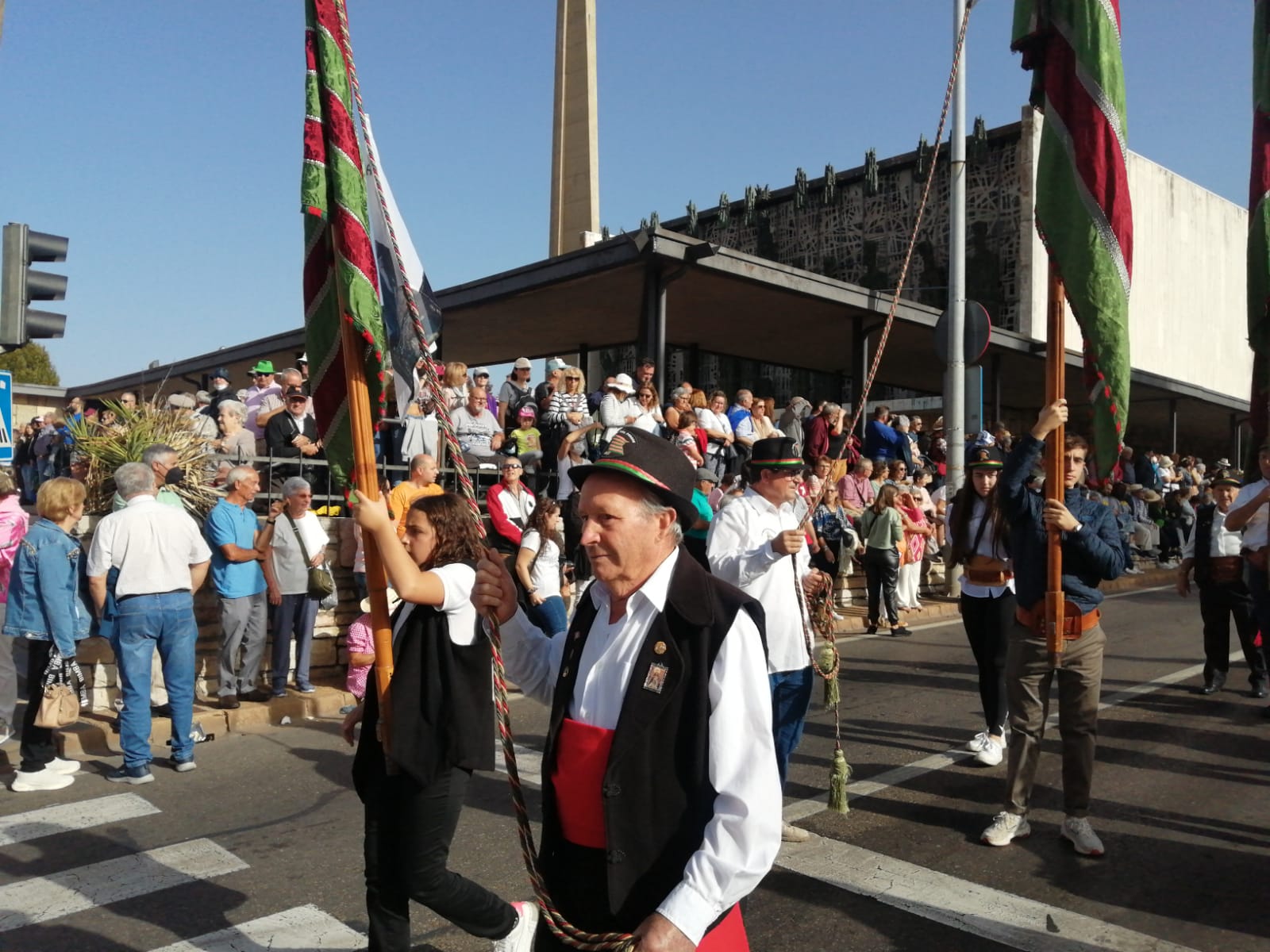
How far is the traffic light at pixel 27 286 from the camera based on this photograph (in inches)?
320

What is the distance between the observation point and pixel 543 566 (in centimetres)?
877

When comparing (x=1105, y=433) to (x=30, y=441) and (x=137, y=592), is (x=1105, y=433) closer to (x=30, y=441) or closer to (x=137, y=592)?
(x=137, y=592)

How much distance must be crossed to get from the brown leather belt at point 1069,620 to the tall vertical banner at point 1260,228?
A: 2.70 metres

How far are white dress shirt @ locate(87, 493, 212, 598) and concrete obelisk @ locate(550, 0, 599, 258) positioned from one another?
17794 millimetres

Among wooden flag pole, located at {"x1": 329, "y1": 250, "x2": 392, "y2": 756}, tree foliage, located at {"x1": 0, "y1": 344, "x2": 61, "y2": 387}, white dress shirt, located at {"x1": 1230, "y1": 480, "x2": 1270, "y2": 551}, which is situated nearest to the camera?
wooden flag pole, located at {"x1": 329, "y1": 250, "x2": 392, "y2": 756}

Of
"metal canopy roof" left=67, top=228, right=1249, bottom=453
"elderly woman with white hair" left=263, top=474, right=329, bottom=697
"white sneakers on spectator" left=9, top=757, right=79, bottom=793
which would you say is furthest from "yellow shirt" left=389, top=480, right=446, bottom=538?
"metal canopy roof" left=67, top=228, right=1249, bottom=453

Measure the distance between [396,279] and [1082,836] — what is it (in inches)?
171

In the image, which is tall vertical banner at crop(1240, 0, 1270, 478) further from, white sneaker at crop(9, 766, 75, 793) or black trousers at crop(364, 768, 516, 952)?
white sneaker at crop(9, 766, 75, 793)

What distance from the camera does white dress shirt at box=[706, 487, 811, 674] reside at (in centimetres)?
477

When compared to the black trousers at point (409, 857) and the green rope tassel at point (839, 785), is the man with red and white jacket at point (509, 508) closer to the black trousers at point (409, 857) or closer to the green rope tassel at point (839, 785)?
the green rope tassel at point (839, 785)

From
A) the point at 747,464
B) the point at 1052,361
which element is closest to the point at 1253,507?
the point at 1052,361

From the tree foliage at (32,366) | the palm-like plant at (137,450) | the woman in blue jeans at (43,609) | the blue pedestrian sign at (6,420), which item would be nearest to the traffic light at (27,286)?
the palm-like plant at (137,450)

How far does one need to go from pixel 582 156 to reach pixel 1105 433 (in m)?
20.5

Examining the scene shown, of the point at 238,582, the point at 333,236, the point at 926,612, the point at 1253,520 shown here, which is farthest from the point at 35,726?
the point at 926,612
